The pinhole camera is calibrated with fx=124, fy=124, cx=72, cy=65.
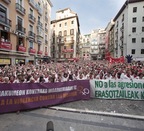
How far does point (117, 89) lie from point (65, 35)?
41505 millimetres

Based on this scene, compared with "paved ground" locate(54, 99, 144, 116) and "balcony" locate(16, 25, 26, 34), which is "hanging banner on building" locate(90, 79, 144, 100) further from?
"balcony" locate(16, 25, 26, 34)

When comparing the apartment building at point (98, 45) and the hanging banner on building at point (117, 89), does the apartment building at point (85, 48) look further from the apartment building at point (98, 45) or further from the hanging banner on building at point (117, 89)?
the hanging banner on building at point (117, 89)

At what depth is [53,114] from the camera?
5.25 metres

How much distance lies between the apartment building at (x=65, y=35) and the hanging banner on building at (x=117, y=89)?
36785mm

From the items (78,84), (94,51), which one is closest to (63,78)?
(78,84)

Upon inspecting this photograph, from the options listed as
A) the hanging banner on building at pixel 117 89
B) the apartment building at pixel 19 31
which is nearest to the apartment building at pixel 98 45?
the apartment building at pixel 19 31

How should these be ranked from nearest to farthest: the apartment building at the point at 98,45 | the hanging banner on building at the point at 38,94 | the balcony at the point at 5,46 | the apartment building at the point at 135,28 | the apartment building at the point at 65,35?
1. the hanging banner on building at the point at 38,94
2. the balcony at the point at 5,46
3. the apartment building at the point at 135,28
4. the apartment building at the point at 65,35
5. the apartment building at the point at 98,45

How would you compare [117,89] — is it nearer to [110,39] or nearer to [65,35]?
[65,35]

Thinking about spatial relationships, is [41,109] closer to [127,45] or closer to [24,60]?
[24,60]

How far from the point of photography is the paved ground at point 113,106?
5.63 meters

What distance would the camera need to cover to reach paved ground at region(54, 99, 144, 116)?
5.63 metres

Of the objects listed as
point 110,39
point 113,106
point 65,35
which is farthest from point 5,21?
point 110,39

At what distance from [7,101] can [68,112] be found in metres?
2.62

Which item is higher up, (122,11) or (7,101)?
(122,11)
